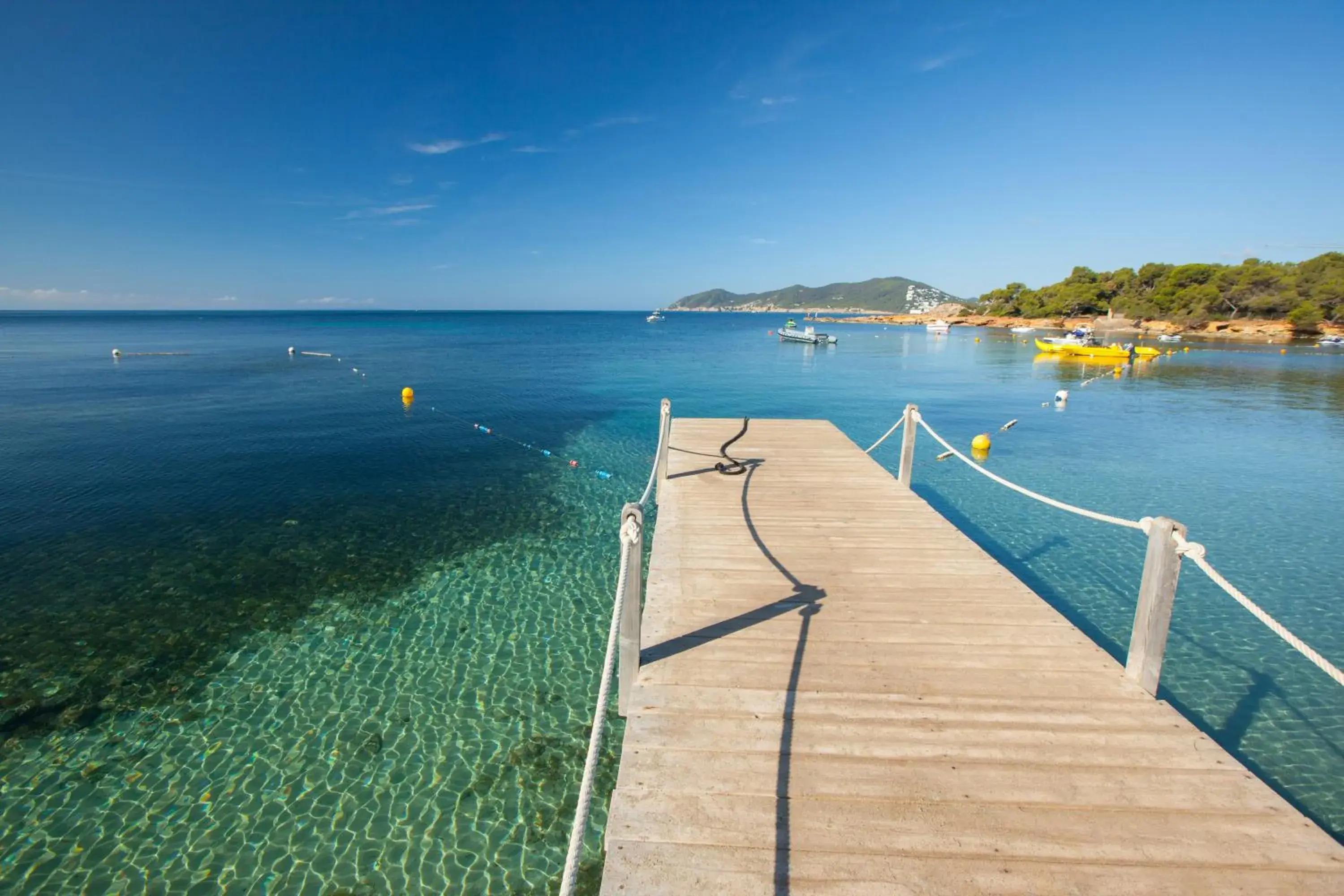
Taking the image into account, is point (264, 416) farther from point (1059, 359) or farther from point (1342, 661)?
point (1059, 359)

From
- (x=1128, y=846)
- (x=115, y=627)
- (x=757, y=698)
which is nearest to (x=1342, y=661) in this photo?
(x=1128, y=846)

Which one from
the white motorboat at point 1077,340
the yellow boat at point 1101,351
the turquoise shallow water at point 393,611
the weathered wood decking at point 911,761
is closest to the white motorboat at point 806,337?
the white motorboat at point 1077,340

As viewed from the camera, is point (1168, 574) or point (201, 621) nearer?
point (1168, 574)

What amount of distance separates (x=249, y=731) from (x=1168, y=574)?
9.03 m

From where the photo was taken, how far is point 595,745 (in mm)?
3354

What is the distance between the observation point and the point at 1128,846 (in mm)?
3152

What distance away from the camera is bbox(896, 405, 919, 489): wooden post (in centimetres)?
1105

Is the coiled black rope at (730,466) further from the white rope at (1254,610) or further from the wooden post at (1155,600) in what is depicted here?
the white rope at (1254,610)

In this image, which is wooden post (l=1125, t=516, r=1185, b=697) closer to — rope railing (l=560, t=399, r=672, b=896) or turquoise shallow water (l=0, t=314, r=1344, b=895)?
turquoise shallow water (l=0, t=314, r=1344, b=895)

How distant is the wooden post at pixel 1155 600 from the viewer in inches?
170

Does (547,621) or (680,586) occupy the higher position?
(680,586)

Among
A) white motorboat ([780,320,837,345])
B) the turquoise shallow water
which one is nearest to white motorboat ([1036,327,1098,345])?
white motorboat ([780,320,837,345])

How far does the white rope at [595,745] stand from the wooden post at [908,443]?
26.0ft

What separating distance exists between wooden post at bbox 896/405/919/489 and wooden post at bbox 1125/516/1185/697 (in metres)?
6.50
